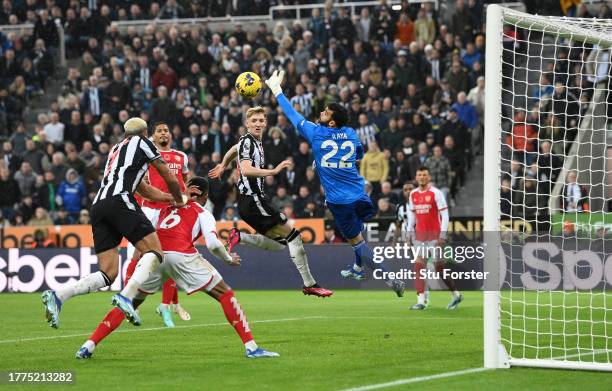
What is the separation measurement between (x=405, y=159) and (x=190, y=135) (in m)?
5.79

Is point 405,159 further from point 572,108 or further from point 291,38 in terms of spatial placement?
point 291,38

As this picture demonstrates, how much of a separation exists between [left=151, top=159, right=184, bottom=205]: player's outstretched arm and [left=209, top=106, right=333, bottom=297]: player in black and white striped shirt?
7.52 feet

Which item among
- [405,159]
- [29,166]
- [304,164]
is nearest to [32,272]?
[29,166]

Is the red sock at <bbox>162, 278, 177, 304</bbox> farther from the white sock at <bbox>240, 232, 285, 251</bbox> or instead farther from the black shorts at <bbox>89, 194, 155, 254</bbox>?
the black shorts at <bbox>89, 194, 155, 254</bbox>

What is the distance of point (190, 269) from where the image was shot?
34.0ft

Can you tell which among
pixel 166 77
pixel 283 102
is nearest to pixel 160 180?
pixel 283 102

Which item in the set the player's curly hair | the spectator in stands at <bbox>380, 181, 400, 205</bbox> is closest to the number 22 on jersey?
the player's curly hair

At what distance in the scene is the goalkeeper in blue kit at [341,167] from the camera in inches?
522

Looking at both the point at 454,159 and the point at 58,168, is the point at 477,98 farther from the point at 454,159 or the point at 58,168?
the point at 58,168

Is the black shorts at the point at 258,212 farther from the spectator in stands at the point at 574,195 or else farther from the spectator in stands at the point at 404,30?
the spectator in stands at the point at 404,30

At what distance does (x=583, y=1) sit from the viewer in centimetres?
2581

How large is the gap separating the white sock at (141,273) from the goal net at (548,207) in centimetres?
306

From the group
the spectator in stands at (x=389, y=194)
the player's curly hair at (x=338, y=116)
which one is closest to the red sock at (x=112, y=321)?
the player's curly hair at (x=338, y=116)

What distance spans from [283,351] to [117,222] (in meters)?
2.12
